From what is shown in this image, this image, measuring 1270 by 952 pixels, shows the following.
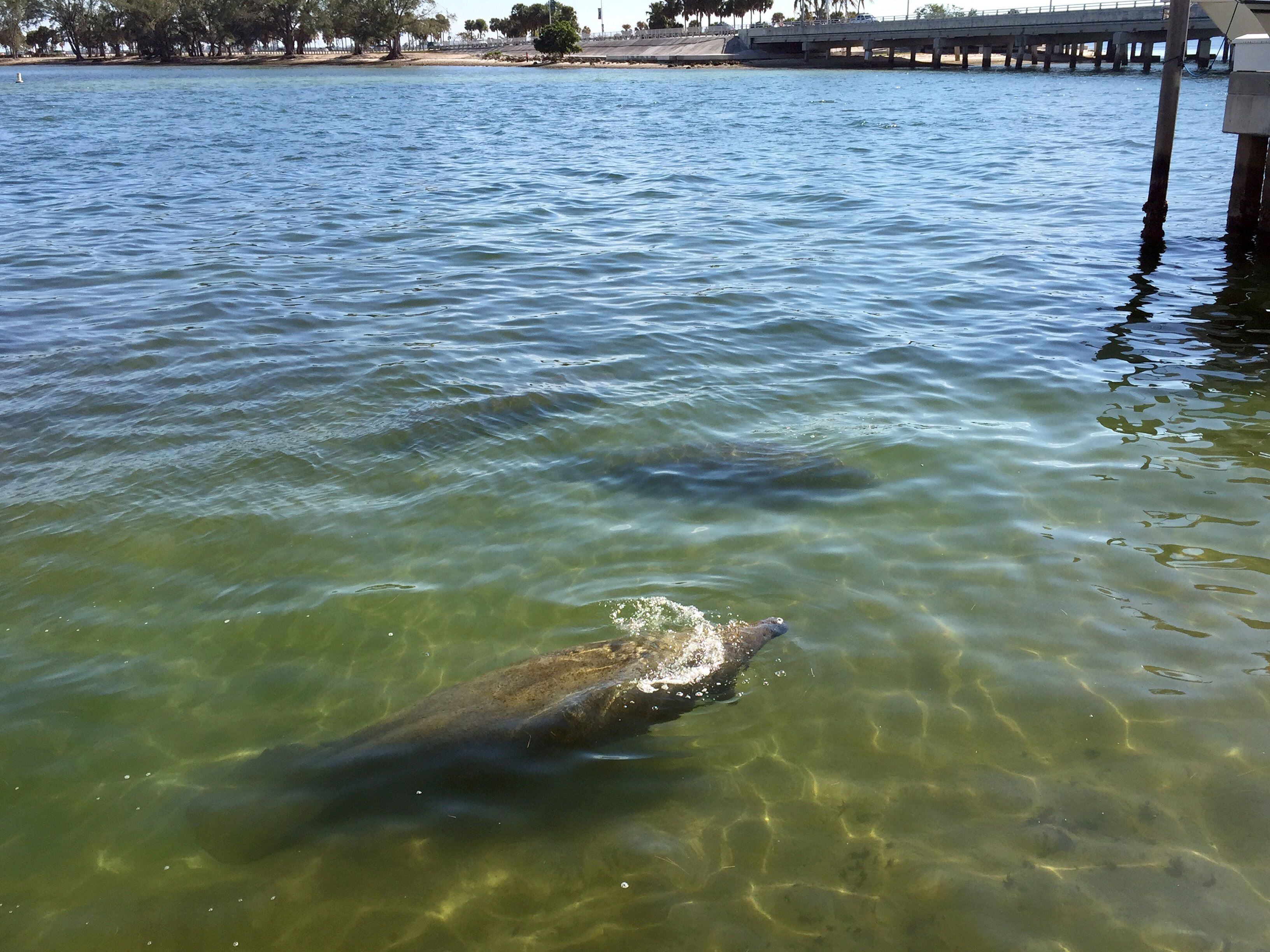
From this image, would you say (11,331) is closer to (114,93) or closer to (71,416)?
(71,416)

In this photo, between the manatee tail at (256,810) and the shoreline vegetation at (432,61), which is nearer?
the manatee tail at (256,810)

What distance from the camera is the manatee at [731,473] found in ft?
24.0

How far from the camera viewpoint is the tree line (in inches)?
4946

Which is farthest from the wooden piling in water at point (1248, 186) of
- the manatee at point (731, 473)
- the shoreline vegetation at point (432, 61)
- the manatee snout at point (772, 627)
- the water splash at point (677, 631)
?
the shoreline vegetation at point (432, 61)

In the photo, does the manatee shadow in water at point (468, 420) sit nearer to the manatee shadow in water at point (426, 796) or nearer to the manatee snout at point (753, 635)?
the manatee snout at point (753, 635)

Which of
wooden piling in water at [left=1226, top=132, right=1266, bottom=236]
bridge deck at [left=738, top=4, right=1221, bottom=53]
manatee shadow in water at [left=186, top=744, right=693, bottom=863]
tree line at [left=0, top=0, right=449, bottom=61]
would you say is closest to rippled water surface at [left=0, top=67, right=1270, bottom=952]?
manatee shadow in water at [left=186, top=744, right=693, bottom=863]

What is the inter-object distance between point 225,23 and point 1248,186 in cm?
14111

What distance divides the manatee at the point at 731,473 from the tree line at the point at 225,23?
432 ft

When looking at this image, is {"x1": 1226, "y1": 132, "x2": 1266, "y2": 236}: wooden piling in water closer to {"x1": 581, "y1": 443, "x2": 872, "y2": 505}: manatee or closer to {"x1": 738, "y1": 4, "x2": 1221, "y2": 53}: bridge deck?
{"x1": 581, "y1": 443, "x2": 872, "y2": 505}: manatee

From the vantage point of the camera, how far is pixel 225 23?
12812cm

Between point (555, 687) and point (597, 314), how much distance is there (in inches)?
310

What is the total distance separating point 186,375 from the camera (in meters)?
9.89

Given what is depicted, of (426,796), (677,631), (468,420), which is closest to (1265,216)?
(468,420)

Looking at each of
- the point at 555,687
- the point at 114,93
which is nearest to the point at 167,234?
the point at 555,687
